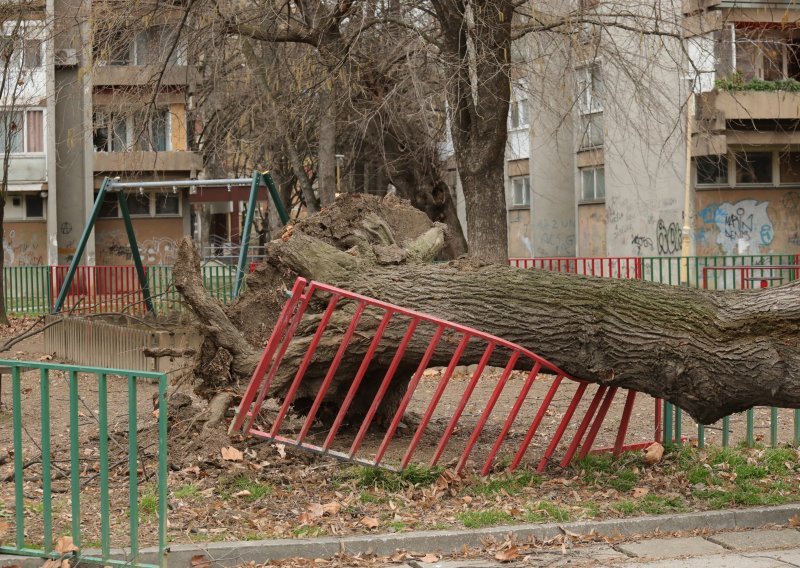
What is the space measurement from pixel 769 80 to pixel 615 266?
1260 cm

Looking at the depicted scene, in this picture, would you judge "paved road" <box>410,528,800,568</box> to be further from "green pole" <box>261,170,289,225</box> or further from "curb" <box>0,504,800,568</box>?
"green pole" <box>261,170,289,225</box>

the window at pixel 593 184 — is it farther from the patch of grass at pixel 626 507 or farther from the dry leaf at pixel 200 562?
the dry leaf at pixel 200 562

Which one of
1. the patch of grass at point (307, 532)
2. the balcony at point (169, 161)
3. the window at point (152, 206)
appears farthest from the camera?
the window at point (152, 206)

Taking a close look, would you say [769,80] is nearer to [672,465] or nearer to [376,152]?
[376,152]

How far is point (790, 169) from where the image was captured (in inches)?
1208

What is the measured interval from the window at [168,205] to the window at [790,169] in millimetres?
21186

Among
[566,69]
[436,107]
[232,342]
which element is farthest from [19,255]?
[232,342]

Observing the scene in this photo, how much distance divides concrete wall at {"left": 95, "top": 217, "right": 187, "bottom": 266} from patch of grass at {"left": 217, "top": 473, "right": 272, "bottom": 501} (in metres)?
32.9

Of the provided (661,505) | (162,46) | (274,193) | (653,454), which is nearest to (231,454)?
(661,505)

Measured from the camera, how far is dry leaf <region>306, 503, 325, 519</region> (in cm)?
646

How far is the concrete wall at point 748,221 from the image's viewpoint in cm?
3012

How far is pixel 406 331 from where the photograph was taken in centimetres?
746

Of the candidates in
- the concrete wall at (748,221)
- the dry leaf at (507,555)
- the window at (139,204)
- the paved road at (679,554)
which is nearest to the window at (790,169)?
the concrete wall at (748,221)

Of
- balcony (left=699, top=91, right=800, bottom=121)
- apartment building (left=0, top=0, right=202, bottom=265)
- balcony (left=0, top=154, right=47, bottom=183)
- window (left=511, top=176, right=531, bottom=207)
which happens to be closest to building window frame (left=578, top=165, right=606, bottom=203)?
window (left=511, top=176, right=531, bottom=207)
